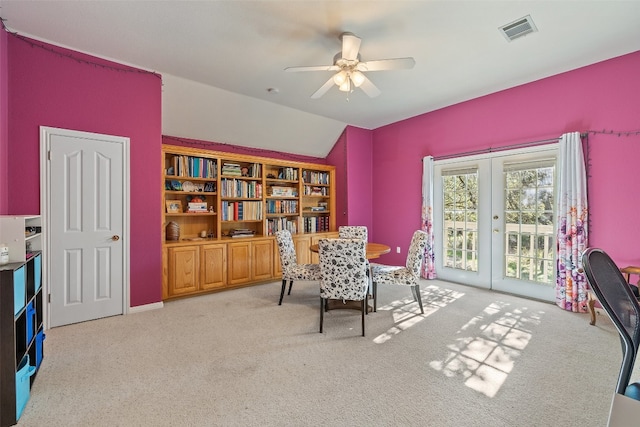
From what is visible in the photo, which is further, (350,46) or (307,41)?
(307,41)

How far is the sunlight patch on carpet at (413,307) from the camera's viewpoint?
284 cm

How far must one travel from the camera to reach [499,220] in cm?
406

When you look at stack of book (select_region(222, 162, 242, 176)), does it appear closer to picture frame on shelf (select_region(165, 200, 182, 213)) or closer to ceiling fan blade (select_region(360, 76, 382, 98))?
picture frame on shelf (select_region(165, 200, 182, 213))

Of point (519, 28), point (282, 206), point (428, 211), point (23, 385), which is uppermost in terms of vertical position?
point (519, 28)

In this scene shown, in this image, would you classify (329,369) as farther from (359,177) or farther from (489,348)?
(359,177)

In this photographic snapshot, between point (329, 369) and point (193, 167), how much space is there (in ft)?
10.8

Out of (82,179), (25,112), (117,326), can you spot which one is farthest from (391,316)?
(25,112)

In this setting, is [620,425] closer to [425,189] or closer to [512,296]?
[512,296]

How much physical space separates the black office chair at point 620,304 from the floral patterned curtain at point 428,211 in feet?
11.7

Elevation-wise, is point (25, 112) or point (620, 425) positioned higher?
point (25, 112)

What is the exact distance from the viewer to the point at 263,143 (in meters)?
5.01

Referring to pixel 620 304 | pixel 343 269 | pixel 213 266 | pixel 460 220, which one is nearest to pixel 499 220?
pixel 460 220

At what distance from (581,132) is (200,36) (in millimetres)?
4282

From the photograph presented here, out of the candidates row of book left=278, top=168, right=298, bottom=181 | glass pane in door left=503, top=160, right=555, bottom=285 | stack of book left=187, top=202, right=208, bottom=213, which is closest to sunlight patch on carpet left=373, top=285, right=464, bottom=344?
glass pane in door left=503, top=160, right=555, bottom=285
